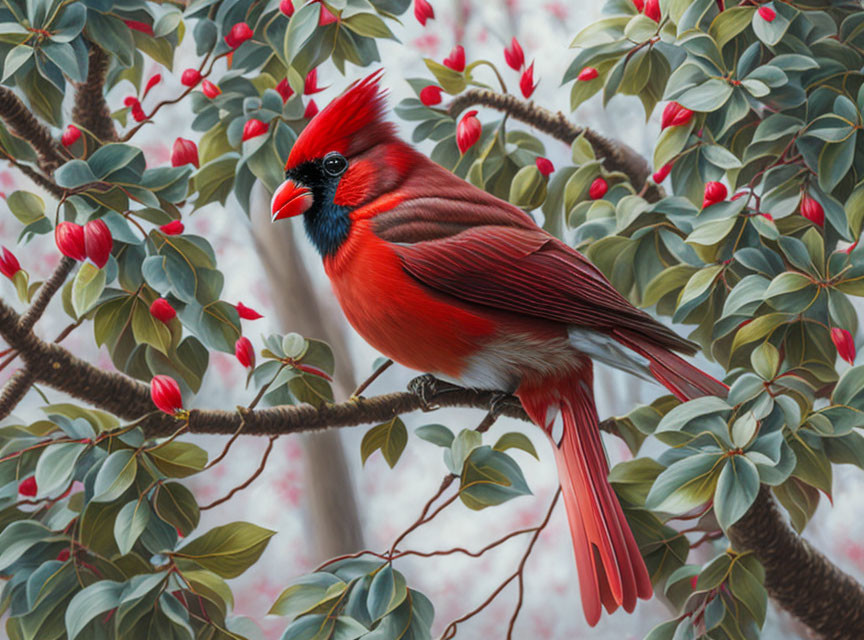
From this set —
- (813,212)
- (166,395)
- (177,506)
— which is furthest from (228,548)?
(813,212)

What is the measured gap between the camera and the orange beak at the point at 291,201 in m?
1.06

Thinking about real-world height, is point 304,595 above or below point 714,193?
below

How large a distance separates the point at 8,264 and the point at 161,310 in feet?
0.79

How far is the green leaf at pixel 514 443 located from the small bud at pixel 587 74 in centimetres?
56

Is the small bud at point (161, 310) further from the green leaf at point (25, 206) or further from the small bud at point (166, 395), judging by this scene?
the green leaf at point (25, 206)

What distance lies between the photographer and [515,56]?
1.27 m

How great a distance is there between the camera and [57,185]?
1.09 meters

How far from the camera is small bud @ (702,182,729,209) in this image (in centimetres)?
116

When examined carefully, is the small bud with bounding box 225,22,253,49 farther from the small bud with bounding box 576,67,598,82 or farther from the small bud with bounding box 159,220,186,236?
the small bud with bounding box 576,67,598,82

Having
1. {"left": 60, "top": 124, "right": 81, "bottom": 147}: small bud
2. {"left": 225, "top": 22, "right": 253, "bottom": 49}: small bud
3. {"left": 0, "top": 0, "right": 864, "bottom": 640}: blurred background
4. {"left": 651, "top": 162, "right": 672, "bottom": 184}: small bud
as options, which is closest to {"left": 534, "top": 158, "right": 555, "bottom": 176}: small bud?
{"left": 0, "top": 0, "right": 864, "bottom": 640}: blurred background

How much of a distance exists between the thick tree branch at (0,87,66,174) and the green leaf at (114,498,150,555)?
53 cm

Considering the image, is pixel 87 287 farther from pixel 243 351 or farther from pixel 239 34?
pixel 239 34

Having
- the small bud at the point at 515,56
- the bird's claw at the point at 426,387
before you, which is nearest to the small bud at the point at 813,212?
the small bud at the point at 515,56

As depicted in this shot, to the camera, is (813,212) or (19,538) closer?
(19,538)
